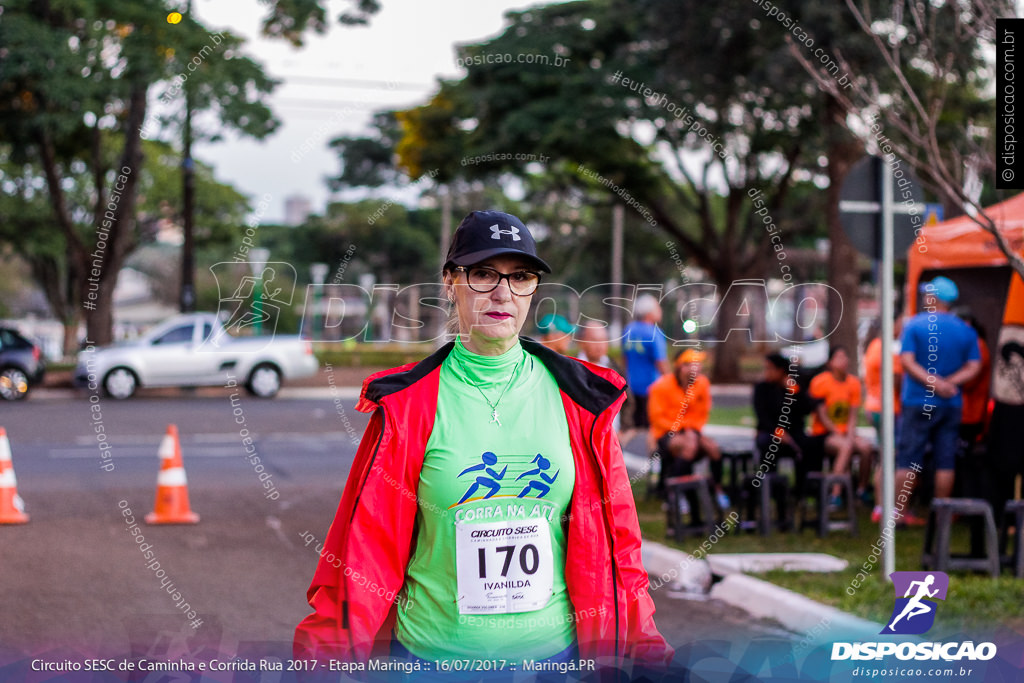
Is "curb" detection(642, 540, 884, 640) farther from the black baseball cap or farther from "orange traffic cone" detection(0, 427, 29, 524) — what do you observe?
"orange traffic cone" detection(0, 427, 29, 524)

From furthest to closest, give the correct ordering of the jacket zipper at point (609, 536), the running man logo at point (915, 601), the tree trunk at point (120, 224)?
the tree trunk at point (120, 224) < the running man logo at point (915, 601) < the jacket zipper at point (609, 536)

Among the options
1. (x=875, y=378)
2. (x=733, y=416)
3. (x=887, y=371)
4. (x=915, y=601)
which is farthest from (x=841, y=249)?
(x=915, y=601)

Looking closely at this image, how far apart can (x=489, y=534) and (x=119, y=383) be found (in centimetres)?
2061

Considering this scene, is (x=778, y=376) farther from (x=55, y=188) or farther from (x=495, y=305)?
(x=55, y=188)

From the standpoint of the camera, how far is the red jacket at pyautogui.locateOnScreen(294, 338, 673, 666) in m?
2.66

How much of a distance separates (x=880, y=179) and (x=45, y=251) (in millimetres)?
38738

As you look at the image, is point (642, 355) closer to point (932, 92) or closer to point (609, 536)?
point (932, 92)

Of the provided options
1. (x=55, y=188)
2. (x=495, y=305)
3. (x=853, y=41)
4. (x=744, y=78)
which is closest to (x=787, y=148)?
(x=744, y=78)

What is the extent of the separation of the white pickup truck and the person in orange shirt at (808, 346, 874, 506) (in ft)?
43.8

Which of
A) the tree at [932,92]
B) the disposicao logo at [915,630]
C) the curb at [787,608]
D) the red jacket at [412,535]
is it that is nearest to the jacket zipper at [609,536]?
the red jacket at [412,535]

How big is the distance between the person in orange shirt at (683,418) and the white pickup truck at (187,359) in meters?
13.1

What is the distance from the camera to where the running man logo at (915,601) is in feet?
16.9

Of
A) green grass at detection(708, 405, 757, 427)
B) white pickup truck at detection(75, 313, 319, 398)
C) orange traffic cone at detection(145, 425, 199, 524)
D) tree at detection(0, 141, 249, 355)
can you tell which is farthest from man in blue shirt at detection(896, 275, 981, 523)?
tree at detection(0, 141, 249, 355)

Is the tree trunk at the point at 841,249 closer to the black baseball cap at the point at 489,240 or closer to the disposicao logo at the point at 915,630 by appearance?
the disposicao logo at the point at 915,630
